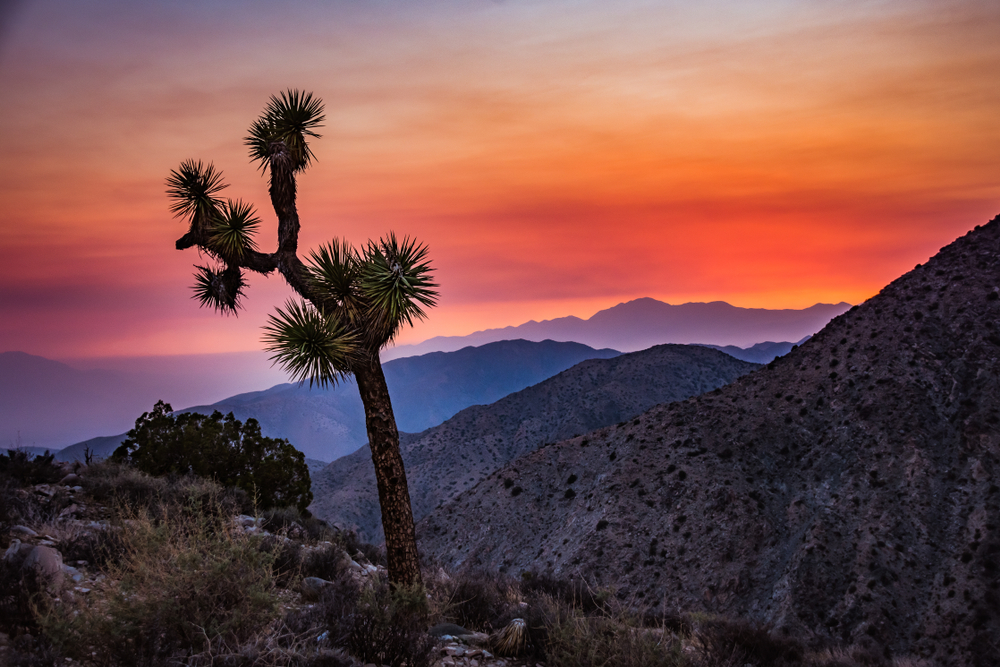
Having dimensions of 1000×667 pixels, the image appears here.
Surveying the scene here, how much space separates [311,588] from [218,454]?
47.1ft

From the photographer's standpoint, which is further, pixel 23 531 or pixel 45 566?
pixel 23 531

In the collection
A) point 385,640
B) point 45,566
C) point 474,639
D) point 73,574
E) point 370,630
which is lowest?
point 474,639

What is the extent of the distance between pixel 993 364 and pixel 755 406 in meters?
12.2

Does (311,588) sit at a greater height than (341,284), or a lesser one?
lesser

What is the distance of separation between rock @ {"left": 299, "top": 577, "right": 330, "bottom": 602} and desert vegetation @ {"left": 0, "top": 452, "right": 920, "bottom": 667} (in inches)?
0.8

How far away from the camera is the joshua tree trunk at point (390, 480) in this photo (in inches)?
383

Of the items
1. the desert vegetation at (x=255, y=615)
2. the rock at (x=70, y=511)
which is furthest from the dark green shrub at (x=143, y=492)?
the rock at (x=70, y=511)

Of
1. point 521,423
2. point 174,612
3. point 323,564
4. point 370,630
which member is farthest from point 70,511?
point 521,423

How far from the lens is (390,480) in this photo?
996cm

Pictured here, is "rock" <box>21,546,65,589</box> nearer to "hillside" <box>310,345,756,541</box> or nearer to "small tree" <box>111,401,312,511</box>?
"small tree" <box>111,401,312,511</box>

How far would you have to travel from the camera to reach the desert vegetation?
5.39 meters

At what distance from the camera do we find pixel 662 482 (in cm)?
3628

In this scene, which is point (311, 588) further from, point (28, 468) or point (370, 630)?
point (28, 468)

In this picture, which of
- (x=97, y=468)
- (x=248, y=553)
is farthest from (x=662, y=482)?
(x=248, y=553)
